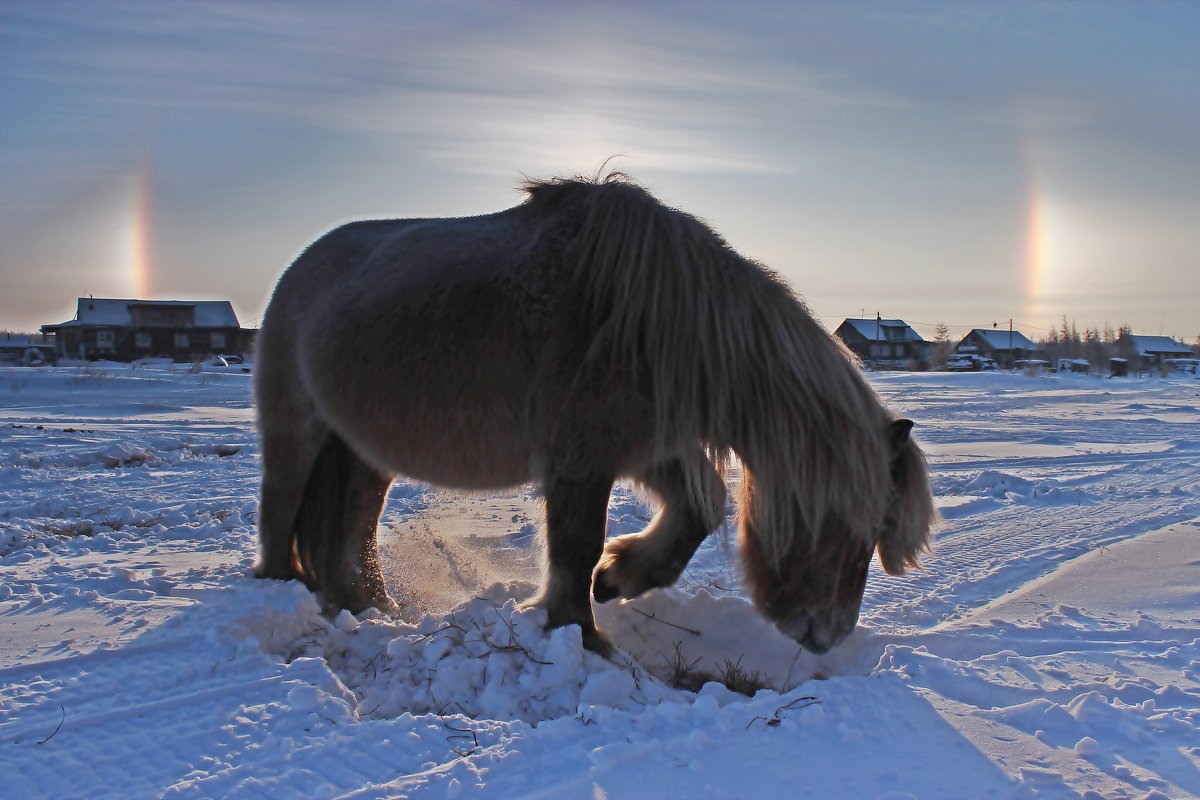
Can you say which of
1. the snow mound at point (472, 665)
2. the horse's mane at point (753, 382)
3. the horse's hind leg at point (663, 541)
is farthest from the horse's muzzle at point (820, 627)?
the snow mound at point (472, 665)

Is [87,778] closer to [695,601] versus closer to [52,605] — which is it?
[52,605]

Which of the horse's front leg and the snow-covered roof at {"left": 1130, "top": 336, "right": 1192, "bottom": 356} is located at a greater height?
the snow-covered roof at {"left": 1130, "top": 336, "right": 1192, "bottom": 356}

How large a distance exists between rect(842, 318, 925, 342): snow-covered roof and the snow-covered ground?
215 feet

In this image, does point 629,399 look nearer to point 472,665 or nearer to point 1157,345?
point 472,665

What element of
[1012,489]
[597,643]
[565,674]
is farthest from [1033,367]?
[565,674]

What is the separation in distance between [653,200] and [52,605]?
300cm

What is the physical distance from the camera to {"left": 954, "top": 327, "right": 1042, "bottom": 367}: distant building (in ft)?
240

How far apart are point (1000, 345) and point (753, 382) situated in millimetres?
80523

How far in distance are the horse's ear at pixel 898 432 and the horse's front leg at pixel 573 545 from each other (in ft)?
3.56

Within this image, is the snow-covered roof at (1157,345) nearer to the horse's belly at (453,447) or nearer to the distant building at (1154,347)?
the distant building at (1154,347)

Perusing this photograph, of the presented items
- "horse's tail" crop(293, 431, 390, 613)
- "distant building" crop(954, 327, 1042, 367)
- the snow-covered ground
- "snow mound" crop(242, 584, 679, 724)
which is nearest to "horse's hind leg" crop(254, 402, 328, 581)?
"horse's tail" crop(293, 431, 390, 613)

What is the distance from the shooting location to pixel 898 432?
3.04 m

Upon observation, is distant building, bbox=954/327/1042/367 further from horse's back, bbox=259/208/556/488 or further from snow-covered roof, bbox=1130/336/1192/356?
horse's back, bbox=259/208/556/488

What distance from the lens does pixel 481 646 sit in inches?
115
